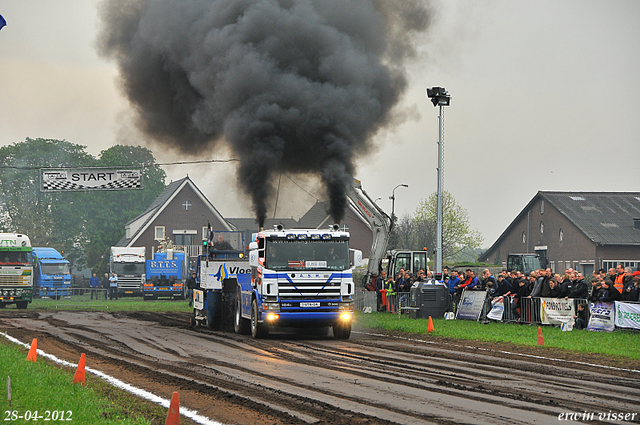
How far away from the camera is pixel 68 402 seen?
353 inches

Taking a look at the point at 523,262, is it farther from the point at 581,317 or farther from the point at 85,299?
the point at 581,317

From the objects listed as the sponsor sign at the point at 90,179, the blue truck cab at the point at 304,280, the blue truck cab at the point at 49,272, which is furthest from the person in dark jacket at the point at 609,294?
the blue truck cab at the point at 49,272

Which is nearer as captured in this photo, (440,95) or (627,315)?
(627,315)

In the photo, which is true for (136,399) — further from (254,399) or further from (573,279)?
(573,279)

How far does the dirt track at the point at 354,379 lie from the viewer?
8.61 metres

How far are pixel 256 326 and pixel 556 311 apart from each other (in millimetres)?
8487

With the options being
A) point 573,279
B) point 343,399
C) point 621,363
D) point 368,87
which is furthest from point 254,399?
point 368,87

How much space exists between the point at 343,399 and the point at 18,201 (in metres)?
74.4

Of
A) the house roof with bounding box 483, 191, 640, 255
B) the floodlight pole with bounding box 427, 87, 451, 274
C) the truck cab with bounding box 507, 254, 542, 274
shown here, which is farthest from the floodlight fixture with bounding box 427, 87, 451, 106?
the house roof with bounding box 483, 191, 640, 255

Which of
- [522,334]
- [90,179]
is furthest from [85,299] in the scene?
[522,334]

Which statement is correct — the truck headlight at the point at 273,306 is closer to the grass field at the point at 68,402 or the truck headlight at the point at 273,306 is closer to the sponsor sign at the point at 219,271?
the sponsor sign at the point at 219,271

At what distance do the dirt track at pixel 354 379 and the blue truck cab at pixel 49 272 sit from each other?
1389 inches

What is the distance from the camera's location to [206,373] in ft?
39.8

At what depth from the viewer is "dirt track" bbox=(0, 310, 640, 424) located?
28.2 ft
